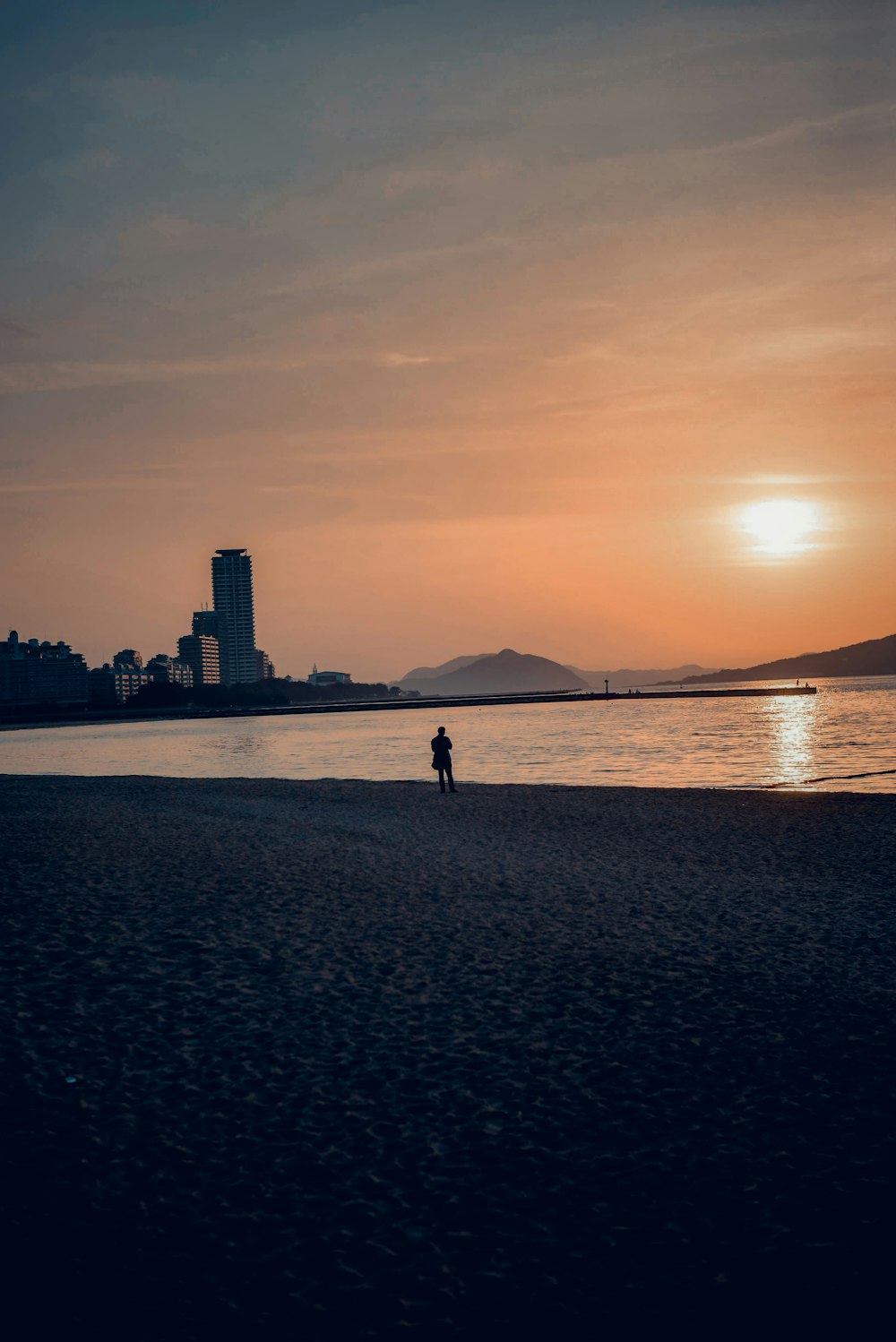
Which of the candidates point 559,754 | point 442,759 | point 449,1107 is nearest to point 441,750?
point 442,759

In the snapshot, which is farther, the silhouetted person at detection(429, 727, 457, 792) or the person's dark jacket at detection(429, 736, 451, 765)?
the person's dark jacket at detection(429, 736, 451, 765)

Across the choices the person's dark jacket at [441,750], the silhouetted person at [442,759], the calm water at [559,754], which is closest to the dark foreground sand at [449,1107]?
the silhouetted person at [442,759]

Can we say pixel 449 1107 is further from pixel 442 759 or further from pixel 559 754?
pixel 559 754

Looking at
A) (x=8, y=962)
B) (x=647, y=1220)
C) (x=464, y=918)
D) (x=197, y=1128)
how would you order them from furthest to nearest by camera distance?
1. (x=464, y=918)
2. (x=8, y=962)
3. (x=197, y=1128)
4. (x=647, y=1220)

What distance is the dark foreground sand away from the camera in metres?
5.01

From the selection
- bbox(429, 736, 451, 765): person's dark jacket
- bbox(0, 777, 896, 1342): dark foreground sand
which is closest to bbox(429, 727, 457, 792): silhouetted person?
bbox(429, 736, 451, 765): person's dark jacket

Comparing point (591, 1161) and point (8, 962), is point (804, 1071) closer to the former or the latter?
point (591, 1161)

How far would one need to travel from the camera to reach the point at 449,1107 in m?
7.16

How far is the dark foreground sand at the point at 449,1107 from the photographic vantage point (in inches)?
197

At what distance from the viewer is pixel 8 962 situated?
10914 mm

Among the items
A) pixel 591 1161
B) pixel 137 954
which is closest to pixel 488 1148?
pixel 591 1161

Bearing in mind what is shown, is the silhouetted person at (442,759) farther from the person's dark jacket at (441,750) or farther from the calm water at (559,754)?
the calm water at (559,754)

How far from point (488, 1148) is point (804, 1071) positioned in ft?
9.53

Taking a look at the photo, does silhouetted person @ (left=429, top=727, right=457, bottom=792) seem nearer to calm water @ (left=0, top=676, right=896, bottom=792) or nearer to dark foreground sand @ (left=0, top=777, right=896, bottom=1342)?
calm water @ (left=0, top=676, right=896, bottom=792)
